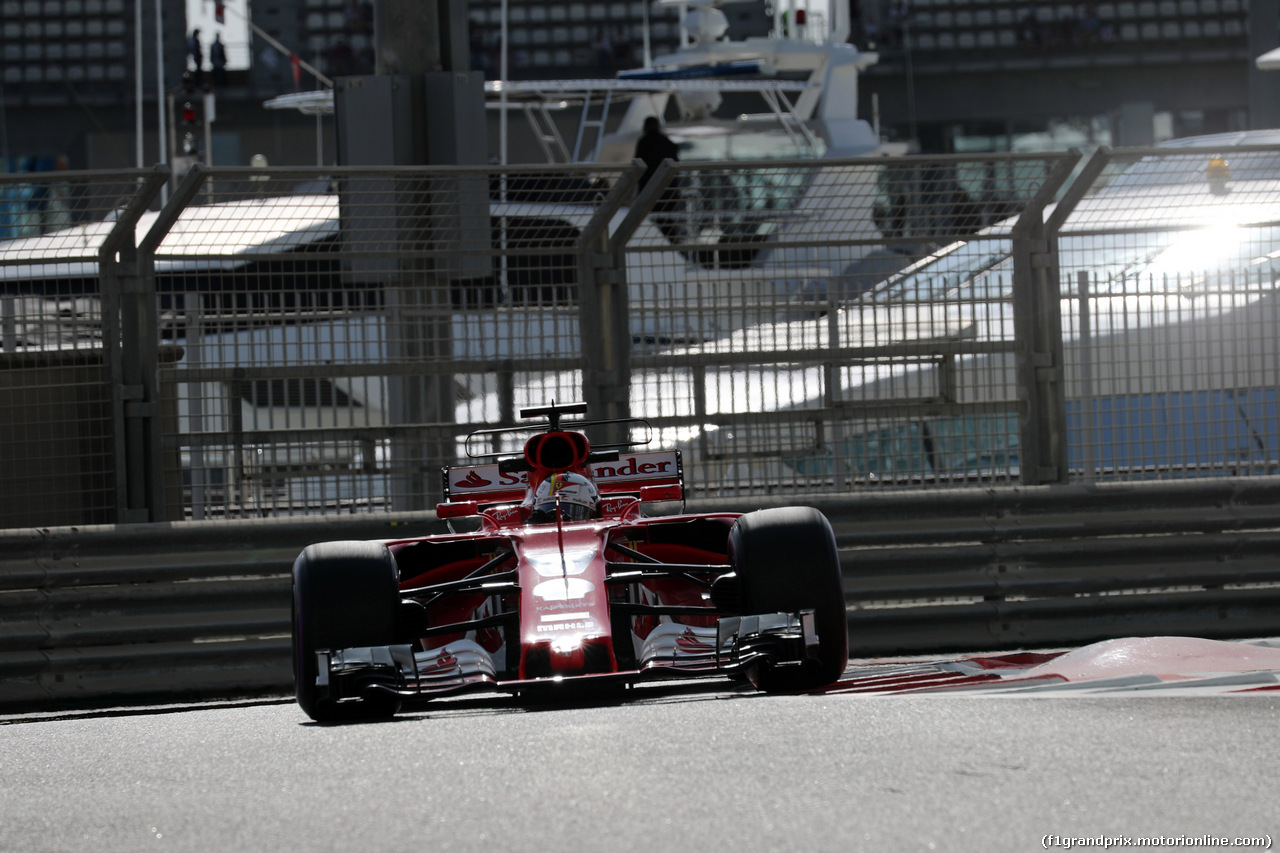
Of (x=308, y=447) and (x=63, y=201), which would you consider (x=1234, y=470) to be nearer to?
(x=308, y=447)

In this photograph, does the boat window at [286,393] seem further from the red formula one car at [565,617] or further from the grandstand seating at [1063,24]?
the grandstand seating at [1063,24]

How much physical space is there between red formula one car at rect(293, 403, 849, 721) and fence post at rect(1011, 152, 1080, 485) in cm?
231

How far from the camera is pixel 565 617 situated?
5234 millimetres

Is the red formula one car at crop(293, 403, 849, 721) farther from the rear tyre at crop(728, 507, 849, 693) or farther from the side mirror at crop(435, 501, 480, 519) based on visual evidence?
the side mirror at crop(435, 501, 480, 519)

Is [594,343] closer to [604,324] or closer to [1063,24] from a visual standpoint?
[604,324]

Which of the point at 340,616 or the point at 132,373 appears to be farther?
the point at 132,373

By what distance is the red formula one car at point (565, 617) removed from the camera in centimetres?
514

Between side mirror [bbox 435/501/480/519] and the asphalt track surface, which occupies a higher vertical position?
side mirror [bbox 435/501/480/519]

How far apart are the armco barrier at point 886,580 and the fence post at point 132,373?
37 centimetres

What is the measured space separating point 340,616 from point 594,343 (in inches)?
99.2

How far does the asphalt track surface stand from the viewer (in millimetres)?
3391

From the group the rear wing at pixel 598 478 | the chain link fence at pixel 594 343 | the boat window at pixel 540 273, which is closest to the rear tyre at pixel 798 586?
the rear wing at pixel 598 478

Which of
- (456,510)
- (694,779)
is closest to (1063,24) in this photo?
(456,510)

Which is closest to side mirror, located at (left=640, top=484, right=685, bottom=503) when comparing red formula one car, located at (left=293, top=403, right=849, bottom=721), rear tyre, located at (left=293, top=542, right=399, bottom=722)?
red formula one car, located at (left=293, top=403, right=849, bottom=721)
